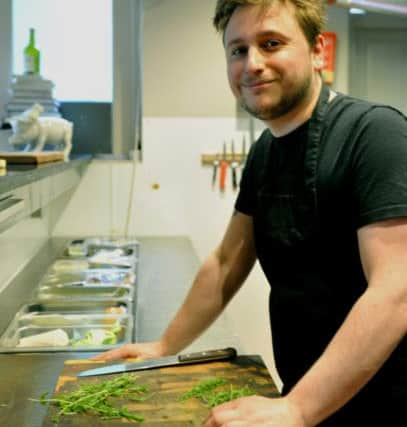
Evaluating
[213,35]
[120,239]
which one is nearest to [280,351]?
[120,239]

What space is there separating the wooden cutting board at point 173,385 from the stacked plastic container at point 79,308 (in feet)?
1.55

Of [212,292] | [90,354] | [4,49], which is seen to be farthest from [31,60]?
[212,292]

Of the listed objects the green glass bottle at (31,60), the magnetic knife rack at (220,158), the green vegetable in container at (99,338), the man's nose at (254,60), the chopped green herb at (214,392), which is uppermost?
the green glass bottle at (31,60)

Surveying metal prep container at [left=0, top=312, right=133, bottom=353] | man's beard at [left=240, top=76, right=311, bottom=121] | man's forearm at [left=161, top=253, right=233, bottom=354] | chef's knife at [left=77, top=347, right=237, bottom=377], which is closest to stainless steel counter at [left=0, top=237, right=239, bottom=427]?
metal prep container at [left=0, top=312, right=133, bottom=353]

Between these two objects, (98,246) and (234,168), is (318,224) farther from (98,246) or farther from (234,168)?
(234,168)

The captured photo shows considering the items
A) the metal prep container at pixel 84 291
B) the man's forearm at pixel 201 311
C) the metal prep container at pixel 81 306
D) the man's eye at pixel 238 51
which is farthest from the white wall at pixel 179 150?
the man's eye at pixel 238 51

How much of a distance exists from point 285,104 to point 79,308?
132 centimetres

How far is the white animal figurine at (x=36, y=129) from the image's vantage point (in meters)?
2.40

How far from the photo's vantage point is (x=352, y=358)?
0.76 m

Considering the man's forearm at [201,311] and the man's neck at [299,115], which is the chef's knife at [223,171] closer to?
the man's forearm at [201,311]

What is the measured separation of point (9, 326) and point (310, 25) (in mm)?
1261

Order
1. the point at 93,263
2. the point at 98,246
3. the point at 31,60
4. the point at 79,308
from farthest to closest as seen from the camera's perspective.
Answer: the point at 31,60
the point at 98,246
the point at 93,263
the point at 79,308

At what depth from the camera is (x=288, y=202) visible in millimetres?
1054

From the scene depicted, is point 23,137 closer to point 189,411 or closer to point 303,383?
point 189,411
